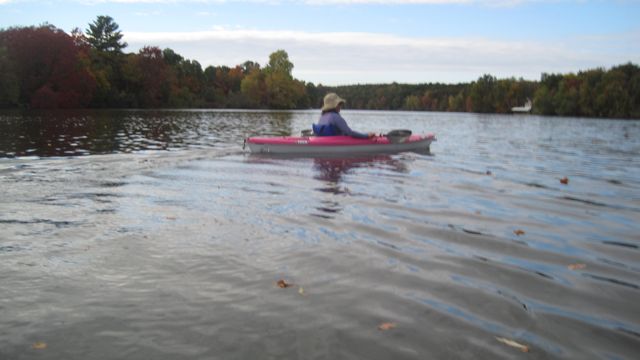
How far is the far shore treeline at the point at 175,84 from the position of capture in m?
60.6

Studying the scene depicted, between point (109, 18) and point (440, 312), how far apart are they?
3524 inches

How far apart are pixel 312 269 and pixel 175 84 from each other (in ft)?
307

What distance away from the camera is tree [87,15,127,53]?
8112 centimetres

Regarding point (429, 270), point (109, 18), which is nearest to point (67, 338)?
point (429, 270)

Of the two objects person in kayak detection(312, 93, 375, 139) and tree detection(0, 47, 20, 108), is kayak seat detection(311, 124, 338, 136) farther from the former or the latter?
tree detection(0, 47, 20, 108)

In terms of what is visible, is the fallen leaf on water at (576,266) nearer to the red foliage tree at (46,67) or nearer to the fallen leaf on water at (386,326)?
the fallen leaf on water at (386,326)

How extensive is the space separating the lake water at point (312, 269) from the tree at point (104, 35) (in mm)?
78990

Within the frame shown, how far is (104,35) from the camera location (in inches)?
3231

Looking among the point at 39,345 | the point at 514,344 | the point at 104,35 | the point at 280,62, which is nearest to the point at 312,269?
the point at 514,344

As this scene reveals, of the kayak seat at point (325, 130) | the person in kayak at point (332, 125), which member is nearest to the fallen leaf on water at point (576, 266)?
the person in kayak at point (332, 125)

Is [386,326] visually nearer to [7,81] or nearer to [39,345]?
[39,345]

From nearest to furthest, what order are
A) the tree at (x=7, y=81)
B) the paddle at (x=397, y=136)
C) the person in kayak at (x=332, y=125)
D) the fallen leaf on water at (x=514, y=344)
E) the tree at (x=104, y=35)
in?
the fallen leaf on water at (x=514, y=344) → the person in kayak at (x=332, y=125) → the paddle at (x=397, y=136) → the tree at (x=7, y=81) → the tree at (x=104, y=35)

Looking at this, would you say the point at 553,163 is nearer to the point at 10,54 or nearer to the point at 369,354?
the point at 369,354

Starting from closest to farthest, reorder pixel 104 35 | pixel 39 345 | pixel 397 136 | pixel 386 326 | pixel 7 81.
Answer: pixel 39 345, pixel 386 326, pixel 397 136, pixel 7 81, pixel 104 35
